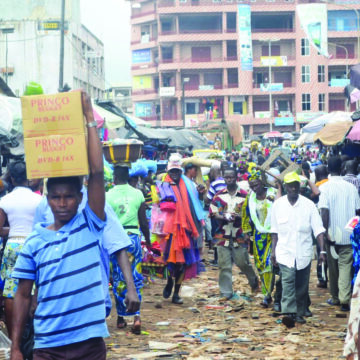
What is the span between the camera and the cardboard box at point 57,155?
3.95 metres

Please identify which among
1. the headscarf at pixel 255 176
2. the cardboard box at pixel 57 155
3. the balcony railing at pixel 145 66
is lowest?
the headscarf at pixel 255 176

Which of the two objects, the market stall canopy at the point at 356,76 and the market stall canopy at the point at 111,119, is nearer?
the market stall canopy at the point at 356,76

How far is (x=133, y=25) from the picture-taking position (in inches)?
3236

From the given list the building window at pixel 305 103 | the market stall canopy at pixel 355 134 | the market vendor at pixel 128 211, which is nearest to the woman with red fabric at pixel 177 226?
the market vendor at pixel 128 211

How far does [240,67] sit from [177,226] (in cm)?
6657

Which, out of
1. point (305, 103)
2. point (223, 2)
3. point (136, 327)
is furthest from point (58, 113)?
point (223, 2)

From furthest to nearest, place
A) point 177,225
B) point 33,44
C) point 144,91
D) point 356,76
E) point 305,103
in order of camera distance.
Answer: point 144,91, point 305,103, point 33,44, point 356,76, point 177,225

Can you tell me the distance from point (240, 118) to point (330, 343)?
68.5 m

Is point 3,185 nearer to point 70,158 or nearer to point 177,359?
point 177,359

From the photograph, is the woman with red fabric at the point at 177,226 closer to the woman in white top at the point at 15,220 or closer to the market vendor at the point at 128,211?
the market vendor at the point at 128,211

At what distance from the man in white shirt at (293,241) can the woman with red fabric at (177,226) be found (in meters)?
1.78

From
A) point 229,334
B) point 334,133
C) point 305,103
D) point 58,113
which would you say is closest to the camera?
point 58,113

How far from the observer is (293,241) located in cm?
870

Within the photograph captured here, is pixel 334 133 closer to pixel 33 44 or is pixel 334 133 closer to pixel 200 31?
pixel 33 44
